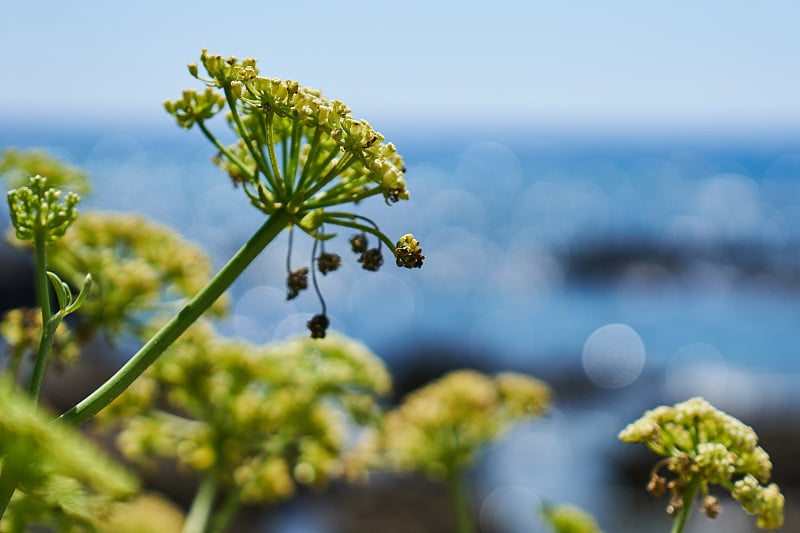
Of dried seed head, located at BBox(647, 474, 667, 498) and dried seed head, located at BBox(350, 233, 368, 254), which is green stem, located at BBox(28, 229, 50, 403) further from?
dried seed head, located at BBox(647, 474, 667, 498)

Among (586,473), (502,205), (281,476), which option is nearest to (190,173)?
(502,205)

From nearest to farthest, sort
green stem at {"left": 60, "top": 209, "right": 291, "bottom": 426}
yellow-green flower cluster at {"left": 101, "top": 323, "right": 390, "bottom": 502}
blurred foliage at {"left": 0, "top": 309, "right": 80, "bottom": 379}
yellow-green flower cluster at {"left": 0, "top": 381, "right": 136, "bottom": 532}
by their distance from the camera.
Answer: yellow-green flower cluster at {"left": 0, "top": 381, "right": 136, "bottom": 532}
green stem at {"left": 60, "top": 209, "right": 291, "bottom": 426}
blurred foliage at {"left": 0, "top": 309, "right": 80, "bottom": 379}
yellow-green flower cluster at {"left": 101, "top": 323, "right": 390, "bottom": 502}

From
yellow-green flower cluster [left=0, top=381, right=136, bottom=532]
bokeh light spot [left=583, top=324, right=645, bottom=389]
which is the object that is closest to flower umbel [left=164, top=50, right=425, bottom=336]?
yellow-green flower cluster [left=0, top=381, right=136, bottom=532]

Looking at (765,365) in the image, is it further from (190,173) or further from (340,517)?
(190,173)

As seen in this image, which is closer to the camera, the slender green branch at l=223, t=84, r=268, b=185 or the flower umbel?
the flower umbel

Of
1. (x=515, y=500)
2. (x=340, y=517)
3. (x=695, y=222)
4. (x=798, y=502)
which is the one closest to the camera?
(x=340, y=517)

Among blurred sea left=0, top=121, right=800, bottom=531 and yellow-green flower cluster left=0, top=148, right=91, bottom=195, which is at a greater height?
blurred sea left=0, top=121, right=800, bottom=531

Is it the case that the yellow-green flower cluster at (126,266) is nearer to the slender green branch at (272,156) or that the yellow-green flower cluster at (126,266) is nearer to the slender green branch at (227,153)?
the slender green branch at (227,153)

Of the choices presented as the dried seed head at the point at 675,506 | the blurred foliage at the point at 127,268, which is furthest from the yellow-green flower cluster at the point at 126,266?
the dried seed head at the point at 675,506
